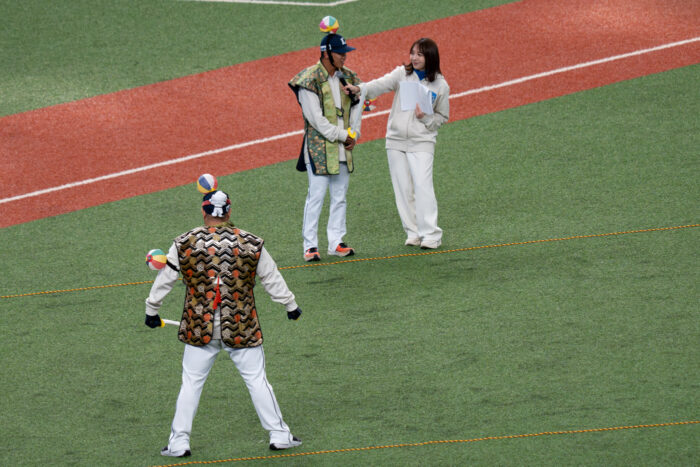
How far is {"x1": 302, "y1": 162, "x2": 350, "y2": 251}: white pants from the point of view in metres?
10.9

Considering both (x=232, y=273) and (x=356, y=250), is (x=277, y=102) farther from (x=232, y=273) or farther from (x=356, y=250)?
(x=232, y=273)

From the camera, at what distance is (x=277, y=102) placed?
14.9 meters

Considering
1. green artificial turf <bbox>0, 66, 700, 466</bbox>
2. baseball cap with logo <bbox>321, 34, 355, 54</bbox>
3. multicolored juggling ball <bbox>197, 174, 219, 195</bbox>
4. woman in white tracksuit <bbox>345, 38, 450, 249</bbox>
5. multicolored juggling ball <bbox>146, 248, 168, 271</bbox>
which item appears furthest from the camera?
woman in white tracksuit <bbox>345, 38, 450, 249</bbox>

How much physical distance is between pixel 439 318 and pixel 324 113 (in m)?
2.29

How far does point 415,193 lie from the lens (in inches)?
437

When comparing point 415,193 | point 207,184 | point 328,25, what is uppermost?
point 328,25

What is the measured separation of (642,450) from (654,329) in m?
1.91

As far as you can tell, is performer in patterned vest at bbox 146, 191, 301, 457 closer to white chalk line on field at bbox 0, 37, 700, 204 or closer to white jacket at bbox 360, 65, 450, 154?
white jacket at bbox 360, 65, 450, 154

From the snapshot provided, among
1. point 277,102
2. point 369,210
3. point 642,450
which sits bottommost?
point 642,450

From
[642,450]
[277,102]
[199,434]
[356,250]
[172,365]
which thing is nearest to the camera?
[642,450]

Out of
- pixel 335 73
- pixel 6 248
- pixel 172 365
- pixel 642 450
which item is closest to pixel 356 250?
pixel 335 73

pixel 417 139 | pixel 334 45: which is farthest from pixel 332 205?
pixel 334 45

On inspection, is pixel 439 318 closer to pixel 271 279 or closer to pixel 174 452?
pixel 271 279

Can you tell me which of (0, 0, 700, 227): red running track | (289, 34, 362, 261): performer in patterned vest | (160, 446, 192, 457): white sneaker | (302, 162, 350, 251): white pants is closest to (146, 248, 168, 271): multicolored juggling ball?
(160, 446, 192, 457): white sneaker
